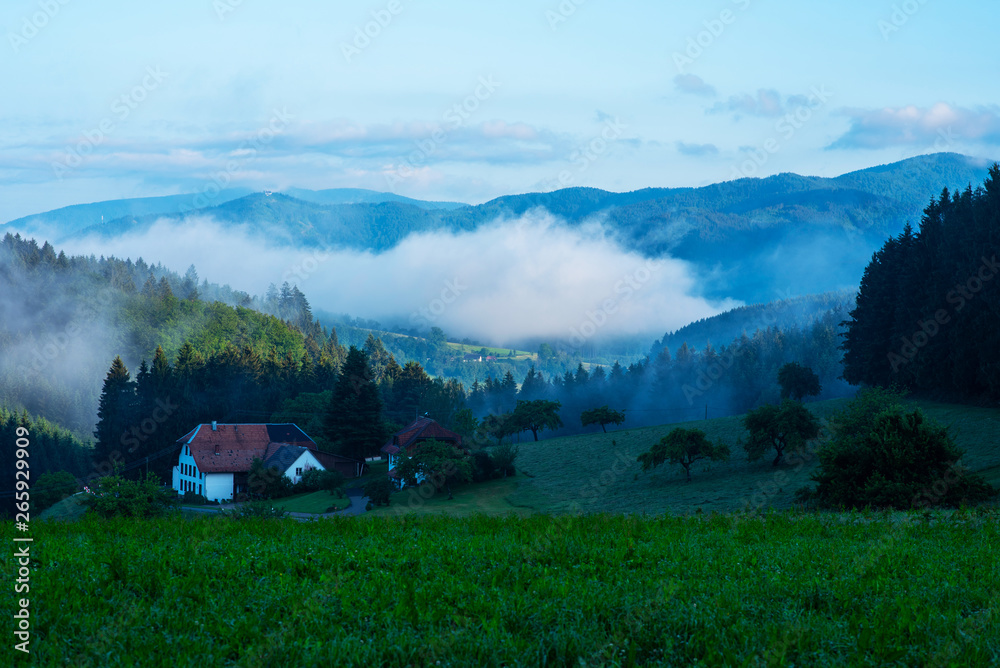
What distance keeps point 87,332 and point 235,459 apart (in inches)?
4742

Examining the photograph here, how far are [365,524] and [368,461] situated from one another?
2744 inches

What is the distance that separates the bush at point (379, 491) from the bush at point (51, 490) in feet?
100.0

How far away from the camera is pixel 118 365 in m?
109

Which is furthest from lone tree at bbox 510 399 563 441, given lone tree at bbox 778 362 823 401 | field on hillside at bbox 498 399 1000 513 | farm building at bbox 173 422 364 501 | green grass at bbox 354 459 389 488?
lone tree at bbox 778 362 823 401

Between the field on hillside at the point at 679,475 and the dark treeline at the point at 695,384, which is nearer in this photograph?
the field on hillside at the point at 679,475

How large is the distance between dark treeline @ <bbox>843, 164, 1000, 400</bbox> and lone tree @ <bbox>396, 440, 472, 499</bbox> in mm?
35756

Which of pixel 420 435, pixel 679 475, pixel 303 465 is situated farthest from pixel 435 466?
pixel 303 465

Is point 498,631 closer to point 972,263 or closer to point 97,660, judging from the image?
point 97,660

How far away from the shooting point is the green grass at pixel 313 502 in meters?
54.1

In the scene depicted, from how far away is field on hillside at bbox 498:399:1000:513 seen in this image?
38.5 m

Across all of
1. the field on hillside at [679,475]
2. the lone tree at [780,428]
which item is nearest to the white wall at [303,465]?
the field on hillside at [679,475]

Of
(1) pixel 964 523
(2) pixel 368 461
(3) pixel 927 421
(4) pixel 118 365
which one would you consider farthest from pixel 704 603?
(4) pixel 118 365

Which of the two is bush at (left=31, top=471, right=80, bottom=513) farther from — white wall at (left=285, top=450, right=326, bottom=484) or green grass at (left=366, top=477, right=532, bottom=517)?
green grass at (left=366, top=477, right=532, bottom=517)

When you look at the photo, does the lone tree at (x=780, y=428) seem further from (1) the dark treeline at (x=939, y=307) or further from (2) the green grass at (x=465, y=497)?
(2) the green grass at (x=465, y=497)
